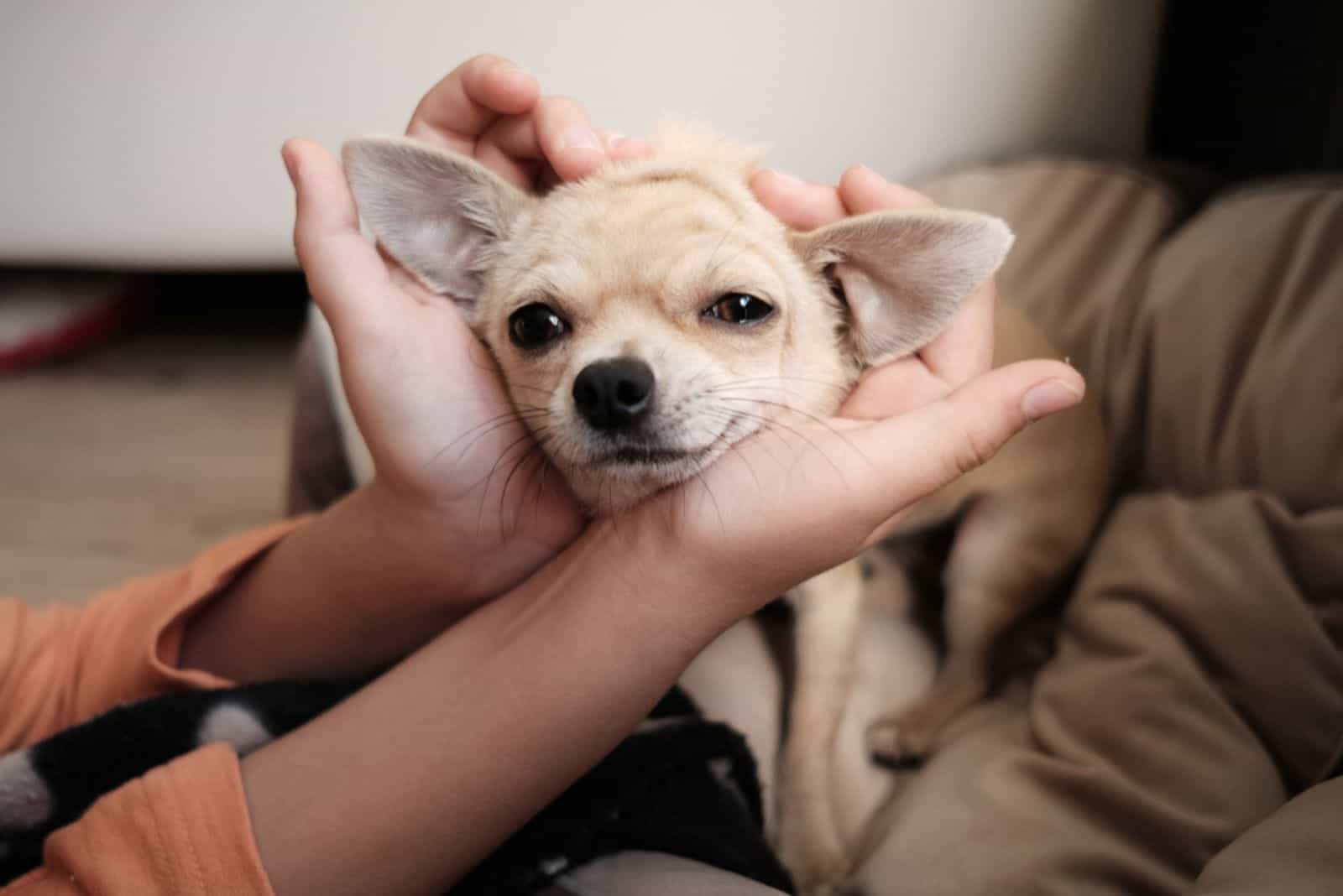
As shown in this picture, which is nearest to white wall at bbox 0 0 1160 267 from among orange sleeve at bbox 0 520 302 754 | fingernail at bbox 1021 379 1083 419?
fingernail at bbox 1021 379 1083 419

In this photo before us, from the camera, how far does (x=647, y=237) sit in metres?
1.27

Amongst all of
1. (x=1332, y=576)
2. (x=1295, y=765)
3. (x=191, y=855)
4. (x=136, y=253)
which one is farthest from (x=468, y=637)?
(x=136, y=253)

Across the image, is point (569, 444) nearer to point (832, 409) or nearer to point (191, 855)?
point (832, 409)

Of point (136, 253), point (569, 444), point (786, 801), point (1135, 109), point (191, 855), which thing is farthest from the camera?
point (136, 253)

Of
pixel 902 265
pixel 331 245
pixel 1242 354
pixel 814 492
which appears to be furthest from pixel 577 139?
pixel 1242 354

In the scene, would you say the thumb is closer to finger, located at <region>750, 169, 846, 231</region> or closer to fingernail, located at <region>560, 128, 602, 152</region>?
finger, located at <region>750, 169, 846, 231</region>

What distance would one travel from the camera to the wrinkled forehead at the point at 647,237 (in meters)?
1.25

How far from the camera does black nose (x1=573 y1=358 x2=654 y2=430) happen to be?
1129mm

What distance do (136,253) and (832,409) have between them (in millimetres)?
2395

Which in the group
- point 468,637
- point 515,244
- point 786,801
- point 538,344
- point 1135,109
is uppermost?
point 1135,109

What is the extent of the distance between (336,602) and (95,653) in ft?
1.28

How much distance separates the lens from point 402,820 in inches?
→ 42.3

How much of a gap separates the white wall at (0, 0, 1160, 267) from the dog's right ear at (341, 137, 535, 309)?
0.49m

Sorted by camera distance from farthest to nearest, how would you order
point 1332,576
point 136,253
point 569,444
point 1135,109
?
1. point 136,253
2. point 1135,109
3. point 1332,576
4. point 569,444
